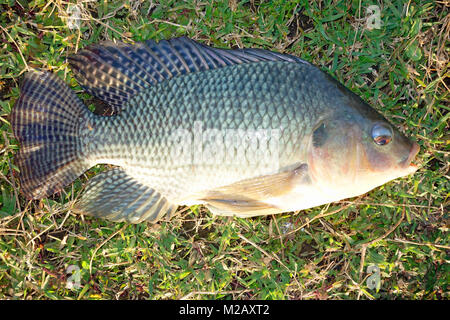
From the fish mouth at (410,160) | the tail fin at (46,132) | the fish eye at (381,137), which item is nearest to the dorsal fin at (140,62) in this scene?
the tail fin at (46,132)

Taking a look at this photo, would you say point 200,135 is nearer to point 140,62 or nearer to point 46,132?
point 140,62

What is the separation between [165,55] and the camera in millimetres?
2832

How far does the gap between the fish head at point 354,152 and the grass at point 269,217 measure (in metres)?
0.56

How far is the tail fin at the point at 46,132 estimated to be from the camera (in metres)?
2.95

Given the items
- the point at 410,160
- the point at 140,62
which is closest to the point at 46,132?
the point at 140,62

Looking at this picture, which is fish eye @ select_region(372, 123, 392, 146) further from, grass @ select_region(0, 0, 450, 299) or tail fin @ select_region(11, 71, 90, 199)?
Answer: tail fin @ select_region(11, 71, 90, 199)

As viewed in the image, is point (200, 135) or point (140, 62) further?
point (140, 62)

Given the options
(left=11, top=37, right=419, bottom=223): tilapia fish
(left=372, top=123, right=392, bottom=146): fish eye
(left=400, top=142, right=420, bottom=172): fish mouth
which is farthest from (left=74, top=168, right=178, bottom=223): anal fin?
(left=400, top=142, right=420, bottom=172): fish mouth

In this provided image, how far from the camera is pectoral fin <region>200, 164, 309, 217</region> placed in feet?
8.32

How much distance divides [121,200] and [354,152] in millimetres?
1712

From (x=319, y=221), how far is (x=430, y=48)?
163 cm

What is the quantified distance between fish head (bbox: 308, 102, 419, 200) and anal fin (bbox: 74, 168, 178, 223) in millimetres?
1140

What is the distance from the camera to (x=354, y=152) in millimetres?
2477

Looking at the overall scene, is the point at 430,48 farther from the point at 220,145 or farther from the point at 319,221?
the point at 220,145
